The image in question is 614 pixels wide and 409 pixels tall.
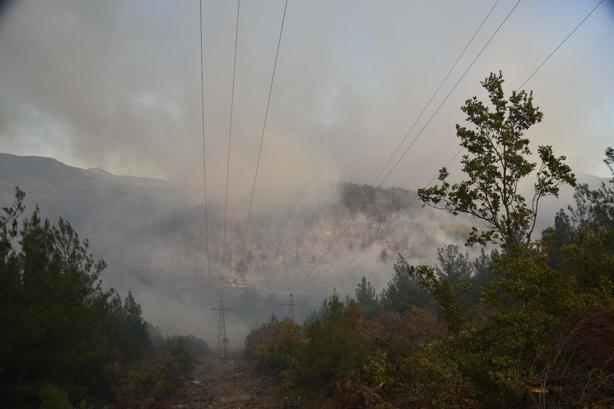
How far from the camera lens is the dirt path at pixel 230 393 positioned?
1998cm

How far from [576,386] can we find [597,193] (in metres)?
35.5

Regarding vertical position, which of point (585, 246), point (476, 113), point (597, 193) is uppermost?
point (597, 193)

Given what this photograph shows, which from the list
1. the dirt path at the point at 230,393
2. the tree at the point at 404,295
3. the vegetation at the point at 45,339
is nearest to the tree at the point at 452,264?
the tree at the point at 404,295

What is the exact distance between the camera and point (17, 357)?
42.8 feet

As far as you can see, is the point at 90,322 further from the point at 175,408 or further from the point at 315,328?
the point at 315,328

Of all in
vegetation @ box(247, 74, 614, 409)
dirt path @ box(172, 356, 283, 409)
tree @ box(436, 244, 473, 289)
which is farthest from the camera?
tree @ box(436, 244, 473, 289)

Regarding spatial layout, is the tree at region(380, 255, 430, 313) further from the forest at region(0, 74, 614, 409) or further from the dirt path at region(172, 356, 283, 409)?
the forest at region(0, 74, 614, 409)

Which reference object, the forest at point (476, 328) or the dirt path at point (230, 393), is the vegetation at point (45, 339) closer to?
the forest at point (476, 328)

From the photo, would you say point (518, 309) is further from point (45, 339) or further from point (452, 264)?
point (452, 264)

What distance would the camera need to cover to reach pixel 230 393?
2430 cm

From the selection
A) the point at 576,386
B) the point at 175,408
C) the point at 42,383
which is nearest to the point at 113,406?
the point at 175,408

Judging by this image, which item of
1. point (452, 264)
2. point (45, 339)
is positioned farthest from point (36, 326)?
point (452, 264)

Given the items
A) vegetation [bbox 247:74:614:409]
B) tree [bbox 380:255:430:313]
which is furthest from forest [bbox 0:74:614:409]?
tree [bbox 380:255:430:313]

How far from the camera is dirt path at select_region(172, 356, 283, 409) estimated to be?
1998cm
